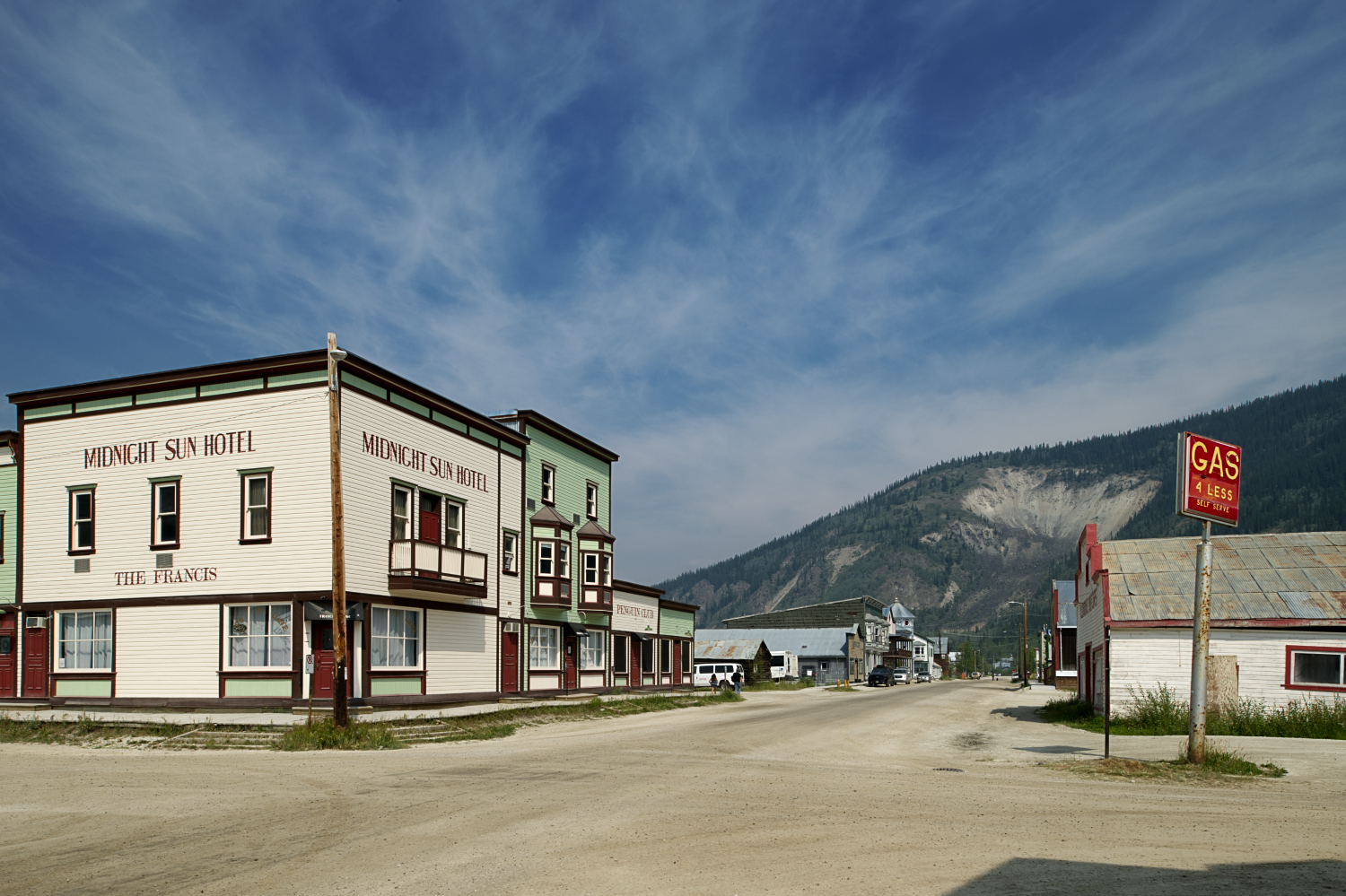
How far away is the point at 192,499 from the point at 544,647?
53.3 feet

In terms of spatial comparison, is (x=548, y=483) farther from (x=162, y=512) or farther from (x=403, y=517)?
(x=162, y=512)

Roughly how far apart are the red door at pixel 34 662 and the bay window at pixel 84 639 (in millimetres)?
866

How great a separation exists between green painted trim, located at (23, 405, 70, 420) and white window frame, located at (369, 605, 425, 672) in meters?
12.7

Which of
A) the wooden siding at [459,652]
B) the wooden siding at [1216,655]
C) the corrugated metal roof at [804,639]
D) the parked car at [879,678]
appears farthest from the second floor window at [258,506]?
the corrugated metal roof at [804,639]

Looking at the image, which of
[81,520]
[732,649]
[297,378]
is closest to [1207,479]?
[297,378]

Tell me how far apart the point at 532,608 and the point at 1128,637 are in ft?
73.8

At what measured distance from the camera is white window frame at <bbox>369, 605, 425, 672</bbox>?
2950 centimetres

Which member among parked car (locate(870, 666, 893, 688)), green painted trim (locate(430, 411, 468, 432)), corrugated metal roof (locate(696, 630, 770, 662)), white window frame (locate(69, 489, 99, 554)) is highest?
green painted trim (locate(430, 411, 468, 432))

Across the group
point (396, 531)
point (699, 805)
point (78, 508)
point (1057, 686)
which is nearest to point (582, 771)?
point (699, 805)

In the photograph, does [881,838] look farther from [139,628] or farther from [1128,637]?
[139,628]

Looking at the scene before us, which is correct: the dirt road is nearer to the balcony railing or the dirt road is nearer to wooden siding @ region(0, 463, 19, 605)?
the balcony railing

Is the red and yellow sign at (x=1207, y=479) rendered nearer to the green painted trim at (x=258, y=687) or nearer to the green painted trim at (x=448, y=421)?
the green painted trim at (x=258, y=687)

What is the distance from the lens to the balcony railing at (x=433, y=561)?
30.4 metres

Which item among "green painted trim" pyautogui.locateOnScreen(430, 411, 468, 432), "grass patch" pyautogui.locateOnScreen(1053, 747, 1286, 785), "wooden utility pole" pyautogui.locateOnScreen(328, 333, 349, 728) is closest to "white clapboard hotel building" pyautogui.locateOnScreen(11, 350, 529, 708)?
"green painted trim" pyautogui.locateOnScreen(430, 411, 468, 432)
